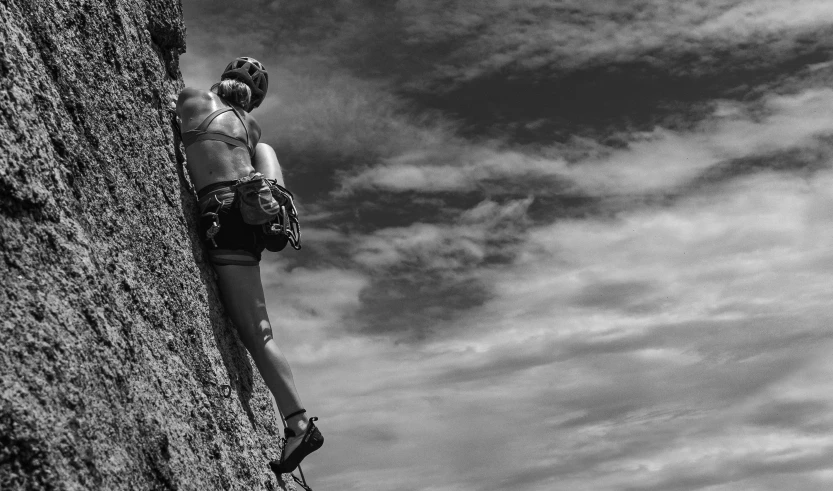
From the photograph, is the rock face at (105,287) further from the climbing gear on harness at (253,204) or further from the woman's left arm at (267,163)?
Answer: the woman's left arm at (267,163)

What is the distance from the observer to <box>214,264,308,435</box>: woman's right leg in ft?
26.7

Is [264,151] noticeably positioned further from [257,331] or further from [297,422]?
[297,422]

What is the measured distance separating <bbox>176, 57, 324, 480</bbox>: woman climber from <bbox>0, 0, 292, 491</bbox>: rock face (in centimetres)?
20

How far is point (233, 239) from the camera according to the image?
8.22 m

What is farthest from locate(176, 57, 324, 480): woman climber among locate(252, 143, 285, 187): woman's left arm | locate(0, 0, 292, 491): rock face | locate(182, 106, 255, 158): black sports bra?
locate(252, 143, 285, 187): woman's left arm

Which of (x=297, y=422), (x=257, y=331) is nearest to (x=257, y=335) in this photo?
(x=257, y=331)

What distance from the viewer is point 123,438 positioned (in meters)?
5.48

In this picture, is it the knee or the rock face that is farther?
the knee

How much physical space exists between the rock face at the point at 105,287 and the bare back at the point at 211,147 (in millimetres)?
230

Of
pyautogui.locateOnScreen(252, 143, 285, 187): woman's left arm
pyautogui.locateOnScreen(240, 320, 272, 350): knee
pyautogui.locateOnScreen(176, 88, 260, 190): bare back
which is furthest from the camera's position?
pyautogui.locateOnScreen(252, 143, 285, 187): woman's left arm

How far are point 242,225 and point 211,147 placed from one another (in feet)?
2.90

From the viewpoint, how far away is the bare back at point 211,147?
840 cm

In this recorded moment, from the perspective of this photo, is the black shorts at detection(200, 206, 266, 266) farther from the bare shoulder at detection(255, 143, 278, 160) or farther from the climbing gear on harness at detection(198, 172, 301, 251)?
the bare shoulder at detection(255, 143, 278, 160)

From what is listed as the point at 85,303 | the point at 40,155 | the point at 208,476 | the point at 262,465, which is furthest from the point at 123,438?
the point at 262,465
